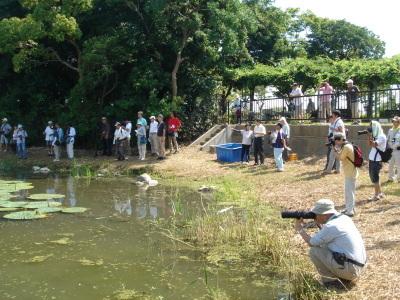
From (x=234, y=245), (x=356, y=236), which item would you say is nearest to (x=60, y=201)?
(x=234, y=245)

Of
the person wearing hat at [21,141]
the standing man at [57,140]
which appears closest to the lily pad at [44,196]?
the standing man at [57,140]

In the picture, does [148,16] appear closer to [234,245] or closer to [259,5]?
[259,5]

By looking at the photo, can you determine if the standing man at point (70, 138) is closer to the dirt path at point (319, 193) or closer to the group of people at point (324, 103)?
the dirt path at point (319, 193)

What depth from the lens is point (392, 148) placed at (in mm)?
12555

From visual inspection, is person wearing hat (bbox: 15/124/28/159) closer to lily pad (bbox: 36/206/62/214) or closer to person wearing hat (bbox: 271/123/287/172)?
lily pad (bbox: 36/206/62/214)

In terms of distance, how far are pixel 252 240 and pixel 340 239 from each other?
266 centimetres

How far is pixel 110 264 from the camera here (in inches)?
332

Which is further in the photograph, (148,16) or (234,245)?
(148,16)

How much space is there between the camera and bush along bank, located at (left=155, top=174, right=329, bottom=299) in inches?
275

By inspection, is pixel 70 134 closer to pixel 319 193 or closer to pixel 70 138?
pixel 70 138

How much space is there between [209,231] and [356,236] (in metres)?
3.44

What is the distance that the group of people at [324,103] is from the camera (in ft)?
61.6

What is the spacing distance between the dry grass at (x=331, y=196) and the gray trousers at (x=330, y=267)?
223 millimetres

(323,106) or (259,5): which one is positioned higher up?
(259,5)
